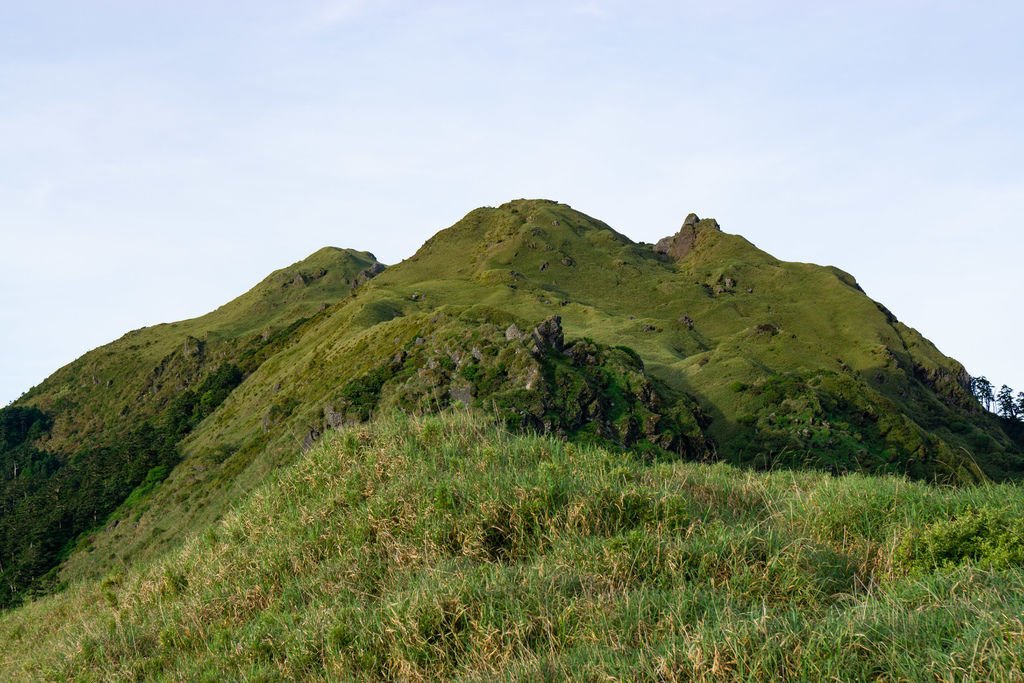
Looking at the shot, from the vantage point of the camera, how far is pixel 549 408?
39438 mm

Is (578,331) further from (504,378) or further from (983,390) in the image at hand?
(983,390)

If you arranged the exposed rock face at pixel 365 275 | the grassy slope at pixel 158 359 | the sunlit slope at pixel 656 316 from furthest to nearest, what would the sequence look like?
the exposed rock face at pixel 365 275 < the grassy slope at pixel 158 359 < the sunlit slope at pixel 656 316

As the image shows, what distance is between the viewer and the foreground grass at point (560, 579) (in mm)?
6105

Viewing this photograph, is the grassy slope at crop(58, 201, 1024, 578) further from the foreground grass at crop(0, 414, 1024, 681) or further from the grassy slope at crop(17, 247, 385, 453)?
the grassy slope at crop(17, 247, 385, 453)

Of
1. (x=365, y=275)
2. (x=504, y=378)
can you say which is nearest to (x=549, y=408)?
(x=504, y=378)

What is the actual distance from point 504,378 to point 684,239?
12540 cm

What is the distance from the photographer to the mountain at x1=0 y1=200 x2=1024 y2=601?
44344mm

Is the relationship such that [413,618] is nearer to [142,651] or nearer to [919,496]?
[142,651]

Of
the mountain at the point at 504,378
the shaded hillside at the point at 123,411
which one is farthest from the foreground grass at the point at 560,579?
the shaded hillside at the point at 123,411

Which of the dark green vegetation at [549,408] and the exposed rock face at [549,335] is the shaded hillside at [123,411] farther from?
the exposed rock face at [549,335]

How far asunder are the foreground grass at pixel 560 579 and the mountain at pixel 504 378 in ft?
8.50

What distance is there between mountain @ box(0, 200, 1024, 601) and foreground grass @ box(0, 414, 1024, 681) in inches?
102

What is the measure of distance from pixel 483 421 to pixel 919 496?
663cm

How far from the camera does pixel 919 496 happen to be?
979cm
